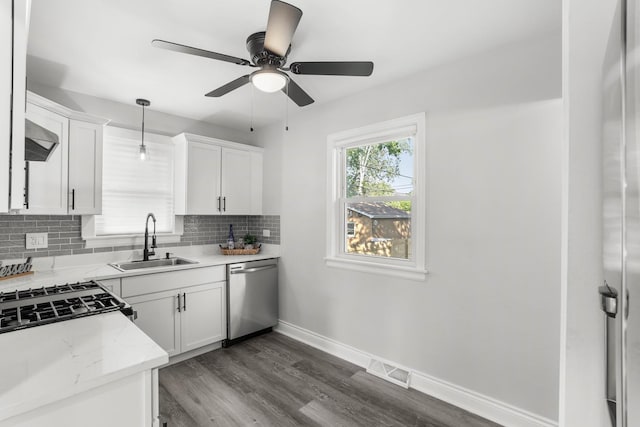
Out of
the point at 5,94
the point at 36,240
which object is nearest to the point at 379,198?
the point at 5,94

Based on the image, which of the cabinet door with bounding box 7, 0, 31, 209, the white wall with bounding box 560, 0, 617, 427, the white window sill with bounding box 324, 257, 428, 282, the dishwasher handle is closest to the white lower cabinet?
the dishwasher handle

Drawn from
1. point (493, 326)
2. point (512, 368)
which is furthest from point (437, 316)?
point (512, 368)

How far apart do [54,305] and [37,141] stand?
86 cm

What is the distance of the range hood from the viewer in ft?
4.11

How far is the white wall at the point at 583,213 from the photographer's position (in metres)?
0.71

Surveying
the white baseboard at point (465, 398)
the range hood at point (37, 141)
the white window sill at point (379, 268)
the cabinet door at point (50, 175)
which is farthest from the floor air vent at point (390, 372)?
the cabinet door at point (50, 175)

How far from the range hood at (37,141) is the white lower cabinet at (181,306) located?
1381 mm

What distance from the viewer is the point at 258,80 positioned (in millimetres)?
1842

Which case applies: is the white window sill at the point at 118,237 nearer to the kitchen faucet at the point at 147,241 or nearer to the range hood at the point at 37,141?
the kitchen faucet at the point at 147,241

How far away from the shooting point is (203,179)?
3.51 m

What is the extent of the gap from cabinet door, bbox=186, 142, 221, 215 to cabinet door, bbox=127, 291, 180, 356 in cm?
101

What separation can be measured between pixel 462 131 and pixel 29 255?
368cm

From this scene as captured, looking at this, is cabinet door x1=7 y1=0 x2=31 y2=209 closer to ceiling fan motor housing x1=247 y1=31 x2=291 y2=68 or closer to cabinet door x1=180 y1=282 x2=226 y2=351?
ceiling fan motor housing x1=247 y1=31 x2=291 y2=68

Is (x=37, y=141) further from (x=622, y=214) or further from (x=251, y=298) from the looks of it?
(x=251, y=298)
